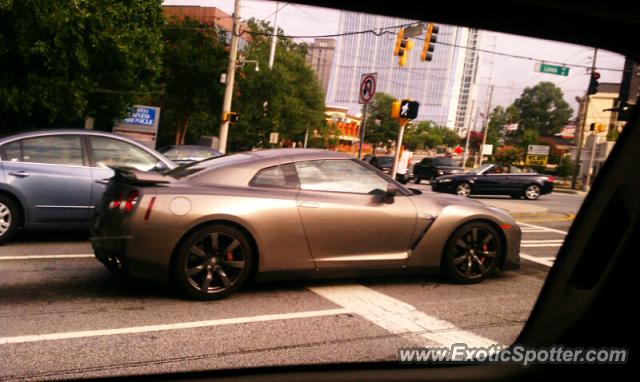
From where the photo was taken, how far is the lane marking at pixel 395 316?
3588mm

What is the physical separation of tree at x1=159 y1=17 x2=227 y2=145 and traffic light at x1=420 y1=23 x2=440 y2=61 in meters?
19.6

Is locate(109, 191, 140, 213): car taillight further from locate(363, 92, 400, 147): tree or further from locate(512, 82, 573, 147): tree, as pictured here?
locate(512, 82, 573, 147): tree

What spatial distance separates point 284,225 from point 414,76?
1.76 metres

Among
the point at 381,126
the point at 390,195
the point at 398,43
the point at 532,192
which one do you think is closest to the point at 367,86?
the point at 398,43

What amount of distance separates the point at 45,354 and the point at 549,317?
8.79ft

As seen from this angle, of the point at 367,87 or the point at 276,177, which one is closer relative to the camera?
the point at 367,87

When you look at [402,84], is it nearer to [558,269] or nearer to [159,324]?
[558,269]

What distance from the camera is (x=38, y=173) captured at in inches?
256

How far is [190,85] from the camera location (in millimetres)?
27312

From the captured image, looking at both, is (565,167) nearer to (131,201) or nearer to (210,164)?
(210,164)

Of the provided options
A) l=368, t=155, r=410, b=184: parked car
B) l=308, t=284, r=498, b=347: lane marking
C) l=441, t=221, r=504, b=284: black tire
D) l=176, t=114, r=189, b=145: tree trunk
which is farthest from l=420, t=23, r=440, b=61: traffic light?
l=176, t=114, r=189, b=145: tree trunk

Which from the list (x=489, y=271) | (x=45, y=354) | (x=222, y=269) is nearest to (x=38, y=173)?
(x=222, y=269)

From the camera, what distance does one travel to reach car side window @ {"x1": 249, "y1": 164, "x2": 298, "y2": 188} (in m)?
4.75

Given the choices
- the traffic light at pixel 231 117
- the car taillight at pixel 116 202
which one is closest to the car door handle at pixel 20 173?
the car taillight at pixel 116 202
